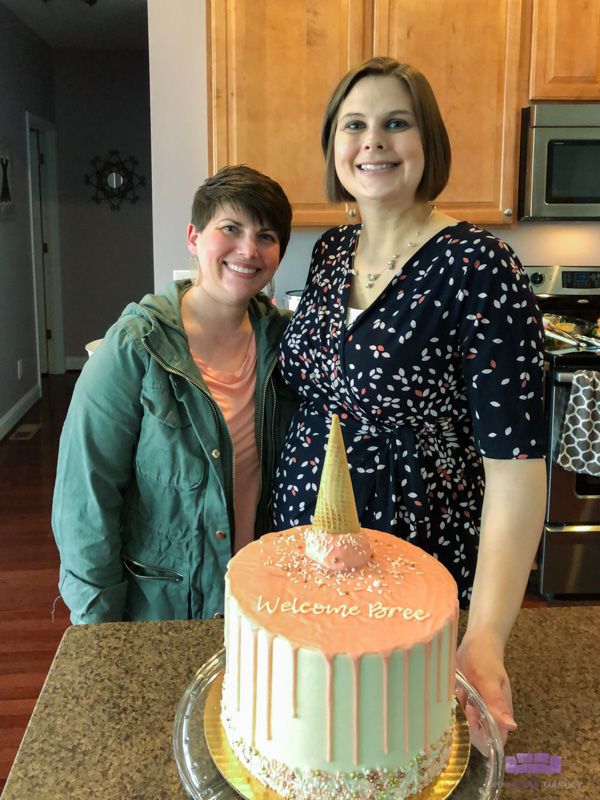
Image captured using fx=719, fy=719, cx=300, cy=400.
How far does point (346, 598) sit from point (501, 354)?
49 cm

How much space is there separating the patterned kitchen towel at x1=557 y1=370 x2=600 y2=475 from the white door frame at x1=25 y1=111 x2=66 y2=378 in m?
4.82

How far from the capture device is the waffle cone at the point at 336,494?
78cm

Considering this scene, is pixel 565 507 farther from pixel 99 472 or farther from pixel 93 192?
pixel 93 192

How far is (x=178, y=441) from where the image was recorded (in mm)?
1300

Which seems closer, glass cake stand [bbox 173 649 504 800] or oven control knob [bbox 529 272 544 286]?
glass cake stand [bbox 173 649 504 800]

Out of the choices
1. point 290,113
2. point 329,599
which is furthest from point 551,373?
point 329,599

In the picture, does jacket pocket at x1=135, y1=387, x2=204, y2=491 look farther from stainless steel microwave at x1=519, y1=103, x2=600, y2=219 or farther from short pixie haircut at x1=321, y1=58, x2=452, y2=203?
stainless steel microwave at x1=519, y1=103, x2=600, y2=219

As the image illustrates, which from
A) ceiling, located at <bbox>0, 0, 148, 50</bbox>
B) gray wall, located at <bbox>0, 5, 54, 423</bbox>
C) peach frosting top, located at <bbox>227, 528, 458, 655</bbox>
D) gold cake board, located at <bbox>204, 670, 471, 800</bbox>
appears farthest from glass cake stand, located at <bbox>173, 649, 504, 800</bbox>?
ceiling, located at <bbox>0, 0, 148, 50</bbox>

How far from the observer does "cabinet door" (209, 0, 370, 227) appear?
8.92 feet

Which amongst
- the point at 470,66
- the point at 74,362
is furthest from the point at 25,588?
the point at 74,362

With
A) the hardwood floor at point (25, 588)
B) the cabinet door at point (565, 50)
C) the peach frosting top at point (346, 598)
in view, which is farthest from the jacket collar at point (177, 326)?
the cabinet door at point (565, 50)

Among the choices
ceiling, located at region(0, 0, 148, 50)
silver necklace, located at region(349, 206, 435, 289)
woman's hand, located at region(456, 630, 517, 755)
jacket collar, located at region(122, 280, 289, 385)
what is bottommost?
woman's hand, located at region(456, 630, 517, 755)

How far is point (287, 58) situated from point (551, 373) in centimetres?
155

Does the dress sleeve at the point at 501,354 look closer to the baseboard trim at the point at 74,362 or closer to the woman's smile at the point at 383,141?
the woman's smile at the point at 383,141
